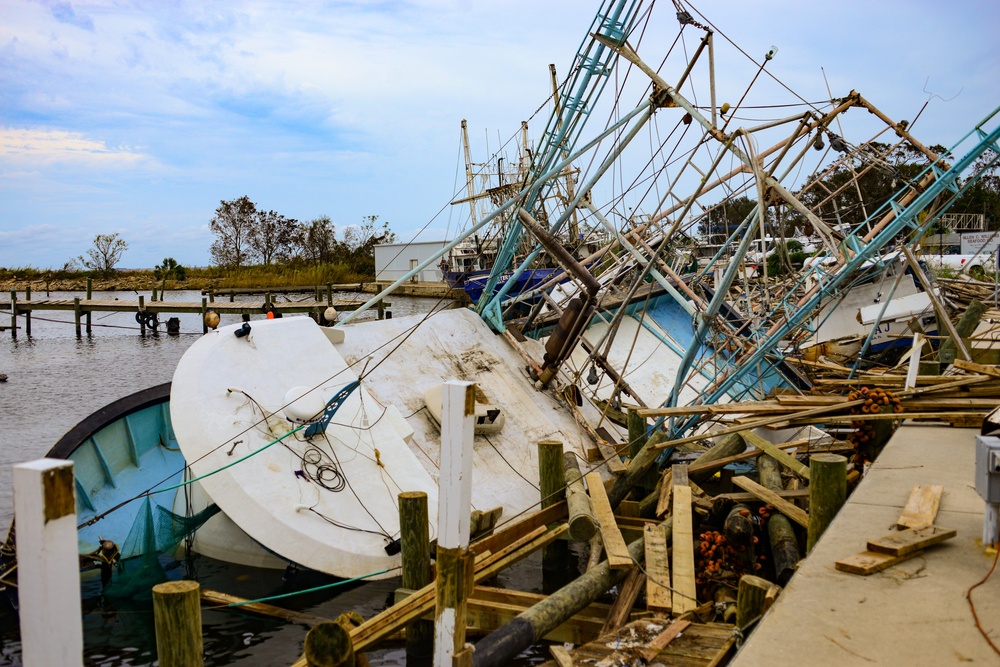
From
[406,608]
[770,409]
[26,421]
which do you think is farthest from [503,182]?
[406,608]

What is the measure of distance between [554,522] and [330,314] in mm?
4994

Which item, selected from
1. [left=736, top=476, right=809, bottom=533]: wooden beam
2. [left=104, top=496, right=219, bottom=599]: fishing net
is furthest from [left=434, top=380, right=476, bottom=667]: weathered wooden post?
[left=104, top=496, right=219, bottom=599]: fishing net

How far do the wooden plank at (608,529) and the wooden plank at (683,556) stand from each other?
46cm

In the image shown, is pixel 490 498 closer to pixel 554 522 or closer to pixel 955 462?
pixel 554 522

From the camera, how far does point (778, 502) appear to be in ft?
29.2

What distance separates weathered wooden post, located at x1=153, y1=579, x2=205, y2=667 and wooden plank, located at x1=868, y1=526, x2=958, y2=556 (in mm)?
4395

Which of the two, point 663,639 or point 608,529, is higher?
point 608,529

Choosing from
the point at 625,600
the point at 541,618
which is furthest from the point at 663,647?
the point at 625,600

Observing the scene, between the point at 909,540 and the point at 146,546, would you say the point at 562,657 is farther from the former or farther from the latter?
the point at 146,546

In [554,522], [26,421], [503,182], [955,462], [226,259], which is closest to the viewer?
[955,462]

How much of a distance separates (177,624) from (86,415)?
68.5 ft

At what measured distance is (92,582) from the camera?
9867 millimetres

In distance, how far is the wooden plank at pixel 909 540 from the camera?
5.52 meters

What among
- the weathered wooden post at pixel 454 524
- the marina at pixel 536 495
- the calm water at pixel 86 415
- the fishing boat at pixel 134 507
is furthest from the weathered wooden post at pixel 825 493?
the fishing boat at pixel 134 507
